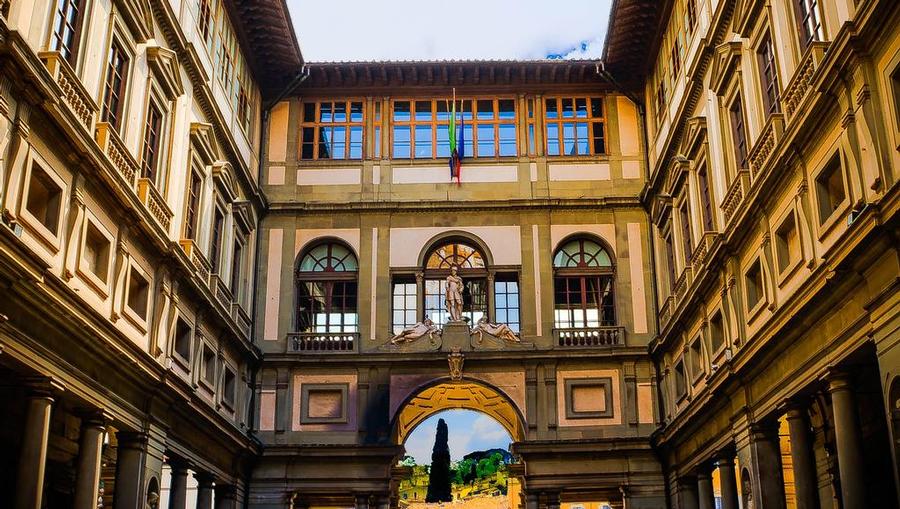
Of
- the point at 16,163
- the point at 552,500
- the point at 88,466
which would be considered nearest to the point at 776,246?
the point at 552,500

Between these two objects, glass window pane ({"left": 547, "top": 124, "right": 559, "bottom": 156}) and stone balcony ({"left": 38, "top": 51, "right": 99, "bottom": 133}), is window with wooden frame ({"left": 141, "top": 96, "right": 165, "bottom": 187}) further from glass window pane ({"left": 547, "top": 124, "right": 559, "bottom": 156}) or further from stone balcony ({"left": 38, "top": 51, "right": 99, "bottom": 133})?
glass window pane ({"left": 547, "top": 124, "right": 559, "bottom": 156})

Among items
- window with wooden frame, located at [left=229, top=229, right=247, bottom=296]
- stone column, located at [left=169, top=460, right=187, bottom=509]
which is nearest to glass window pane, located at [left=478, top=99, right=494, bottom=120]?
window with wooden frame, located at [left=229, top=229, right=247, bottom=296]

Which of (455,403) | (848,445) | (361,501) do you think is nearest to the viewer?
(848,445)

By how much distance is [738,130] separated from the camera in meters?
26.2

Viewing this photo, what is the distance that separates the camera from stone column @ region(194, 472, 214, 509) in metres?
29.7

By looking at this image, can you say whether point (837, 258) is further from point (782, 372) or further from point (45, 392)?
point (45, 392)

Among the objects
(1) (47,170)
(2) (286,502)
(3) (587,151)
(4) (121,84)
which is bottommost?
(2) (286,502)

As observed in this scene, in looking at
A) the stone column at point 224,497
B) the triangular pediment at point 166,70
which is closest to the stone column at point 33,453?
the triangular pediment at point 166,70

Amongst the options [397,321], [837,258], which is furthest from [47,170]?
[397,321]

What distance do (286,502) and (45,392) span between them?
1634 centimetres

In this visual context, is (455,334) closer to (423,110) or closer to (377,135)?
(377,135)

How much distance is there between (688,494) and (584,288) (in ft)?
26.9

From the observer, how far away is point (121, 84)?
23.8m

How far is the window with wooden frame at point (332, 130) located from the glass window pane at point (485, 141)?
430 centimetres
